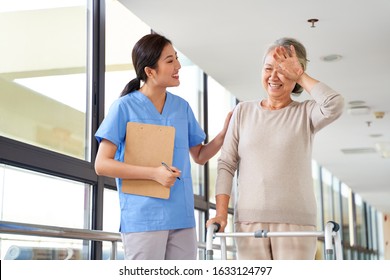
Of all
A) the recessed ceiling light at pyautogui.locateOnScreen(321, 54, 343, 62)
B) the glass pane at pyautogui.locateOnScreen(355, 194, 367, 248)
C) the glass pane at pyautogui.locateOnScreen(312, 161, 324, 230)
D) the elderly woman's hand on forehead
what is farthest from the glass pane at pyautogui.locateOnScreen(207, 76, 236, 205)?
the glass pane at pyautogui.locateOnScreen(355, 194, 367, 248)

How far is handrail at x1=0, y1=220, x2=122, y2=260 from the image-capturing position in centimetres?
225

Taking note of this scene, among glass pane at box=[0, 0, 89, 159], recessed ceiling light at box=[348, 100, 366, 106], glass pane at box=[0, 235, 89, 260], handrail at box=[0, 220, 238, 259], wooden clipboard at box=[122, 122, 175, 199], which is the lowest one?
glass pane at box=[0, 235, 89, 260]

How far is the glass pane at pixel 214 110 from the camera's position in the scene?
599 cm

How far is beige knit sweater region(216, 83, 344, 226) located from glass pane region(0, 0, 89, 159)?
1.31 m

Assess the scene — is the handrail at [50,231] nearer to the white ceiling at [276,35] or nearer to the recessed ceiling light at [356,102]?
the white ceiling at [276,35]

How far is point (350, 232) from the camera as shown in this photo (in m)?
13.5

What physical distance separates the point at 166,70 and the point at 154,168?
37 cm

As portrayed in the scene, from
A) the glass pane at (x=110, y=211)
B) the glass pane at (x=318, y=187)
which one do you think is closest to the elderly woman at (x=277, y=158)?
the glass pane at (x=110, y=211)

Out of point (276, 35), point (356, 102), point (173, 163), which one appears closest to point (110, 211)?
point (276, 35)

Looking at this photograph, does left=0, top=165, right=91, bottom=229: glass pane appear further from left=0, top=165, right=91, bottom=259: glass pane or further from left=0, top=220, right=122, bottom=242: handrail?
left=0, top=220, right=122, bottom=242: handrail

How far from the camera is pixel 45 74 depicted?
3330 mm

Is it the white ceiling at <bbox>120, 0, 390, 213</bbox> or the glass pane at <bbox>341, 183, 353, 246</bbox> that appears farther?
the glass pane at <bbox>341, 183, 353, 246</bbox>

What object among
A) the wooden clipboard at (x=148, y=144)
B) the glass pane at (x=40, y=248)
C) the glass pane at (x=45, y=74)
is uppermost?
the glass pane at (x=45, y=74)

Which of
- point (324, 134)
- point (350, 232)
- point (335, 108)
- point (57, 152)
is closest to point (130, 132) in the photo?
point (335, 108)
